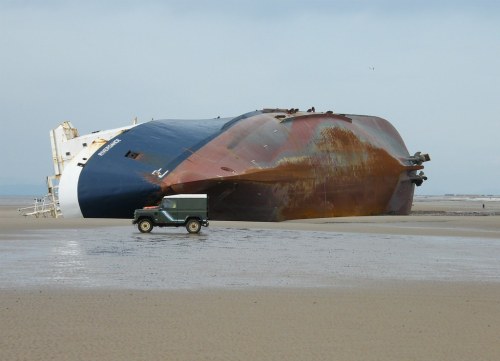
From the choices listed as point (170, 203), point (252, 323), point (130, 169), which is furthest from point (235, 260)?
point (130, 169)

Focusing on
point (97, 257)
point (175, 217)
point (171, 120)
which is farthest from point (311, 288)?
point (171, 120)

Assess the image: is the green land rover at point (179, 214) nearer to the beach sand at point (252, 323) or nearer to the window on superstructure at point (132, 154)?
the window on superstructure at point (132, 154)

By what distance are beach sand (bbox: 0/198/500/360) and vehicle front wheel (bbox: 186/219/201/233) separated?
17.5 metres

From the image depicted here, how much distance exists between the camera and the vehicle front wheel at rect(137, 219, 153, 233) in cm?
2987

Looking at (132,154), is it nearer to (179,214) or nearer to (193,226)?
(179,214)

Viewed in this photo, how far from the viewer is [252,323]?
9.35 m

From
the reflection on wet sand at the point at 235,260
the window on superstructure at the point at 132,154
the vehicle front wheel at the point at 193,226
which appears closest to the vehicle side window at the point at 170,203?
the vehicle front wheel at the point at 193,226

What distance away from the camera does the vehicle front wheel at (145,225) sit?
1176 inches

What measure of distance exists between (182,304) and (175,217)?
19.7 m

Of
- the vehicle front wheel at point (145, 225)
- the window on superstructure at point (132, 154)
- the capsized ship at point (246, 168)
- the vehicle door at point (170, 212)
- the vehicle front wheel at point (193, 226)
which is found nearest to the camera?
the vehicle front wheel at point (145, 225)

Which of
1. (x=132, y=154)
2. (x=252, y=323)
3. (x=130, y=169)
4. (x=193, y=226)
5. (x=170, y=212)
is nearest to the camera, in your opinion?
(x=252, y=323)

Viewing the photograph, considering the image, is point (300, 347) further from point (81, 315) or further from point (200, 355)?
point (81, 315)

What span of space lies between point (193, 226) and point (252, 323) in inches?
825

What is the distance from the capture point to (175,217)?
1200 inches
